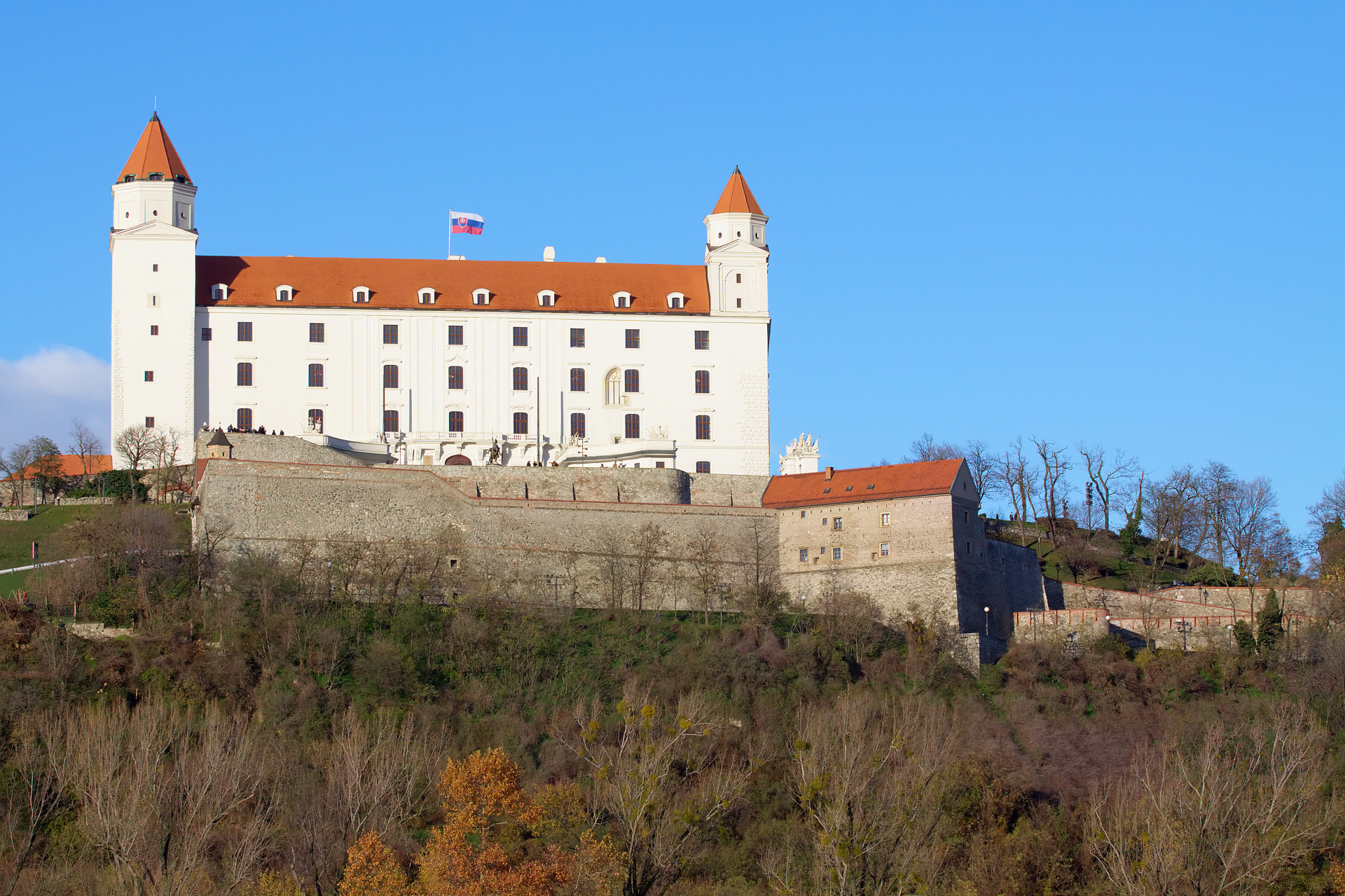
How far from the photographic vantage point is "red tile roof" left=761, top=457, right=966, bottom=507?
6488 centimetres

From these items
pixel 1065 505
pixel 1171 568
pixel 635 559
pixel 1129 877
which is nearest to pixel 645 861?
pixel 1129 877

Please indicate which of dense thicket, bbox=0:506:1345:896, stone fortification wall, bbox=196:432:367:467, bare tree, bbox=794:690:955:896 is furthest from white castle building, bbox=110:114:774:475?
bare tree, bbox=794:690:955:896

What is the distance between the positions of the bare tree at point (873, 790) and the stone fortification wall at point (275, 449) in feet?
67.6

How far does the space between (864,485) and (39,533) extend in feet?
91.7

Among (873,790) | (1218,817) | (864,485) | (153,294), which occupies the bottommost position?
(1218,817)

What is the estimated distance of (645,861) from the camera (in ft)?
140

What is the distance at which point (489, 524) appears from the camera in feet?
213

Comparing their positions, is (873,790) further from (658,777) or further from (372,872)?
(372,872)

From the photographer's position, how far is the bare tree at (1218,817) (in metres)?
45.2

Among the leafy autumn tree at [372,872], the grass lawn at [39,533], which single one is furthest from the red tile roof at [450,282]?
the leafy autumn tree at [372,872]

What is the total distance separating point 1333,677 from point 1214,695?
3488 mm

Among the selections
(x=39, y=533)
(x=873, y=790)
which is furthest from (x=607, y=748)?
(x=39, y=533)

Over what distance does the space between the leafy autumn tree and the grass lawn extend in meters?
21.3

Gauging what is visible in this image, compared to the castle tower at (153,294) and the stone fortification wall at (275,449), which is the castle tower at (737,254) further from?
the castle tower at (153,294)
